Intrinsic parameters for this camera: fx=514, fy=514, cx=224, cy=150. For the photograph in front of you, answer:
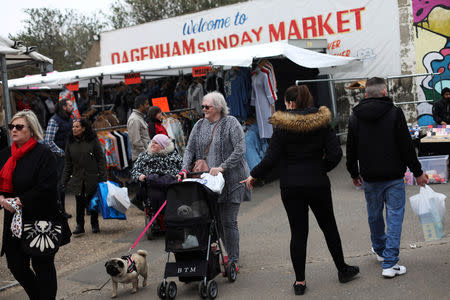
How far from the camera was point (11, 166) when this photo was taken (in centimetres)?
420

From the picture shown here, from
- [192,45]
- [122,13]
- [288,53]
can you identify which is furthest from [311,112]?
[122,13]

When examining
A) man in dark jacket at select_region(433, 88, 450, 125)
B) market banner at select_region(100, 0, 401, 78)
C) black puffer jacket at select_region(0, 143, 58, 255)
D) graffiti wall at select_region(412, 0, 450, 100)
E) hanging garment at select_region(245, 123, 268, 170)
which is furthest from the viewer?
market banner at select_region(100, 0, 401, 78)

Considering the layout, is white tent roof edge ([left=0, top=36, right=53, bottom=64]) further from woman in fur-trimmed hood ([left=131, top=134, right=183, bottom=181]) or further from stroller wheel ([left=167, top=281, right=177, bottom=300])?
stroller wheel ([left=167, top=281, right=177, bottom=300])

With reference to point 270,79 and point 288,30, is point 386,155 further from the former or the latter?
point 288,30

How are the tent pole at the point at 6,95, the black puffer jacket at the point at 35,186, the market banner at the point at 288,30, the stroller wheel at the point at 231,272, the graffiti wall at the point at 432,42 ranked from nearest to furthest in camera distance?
the black puffer jacket at the point at 35,186
the stroller wheel at the point at 231,272
the tent pole at the point at 6,95
the graffiti wall at the point at 432,42
the market banner at the point at 288,30

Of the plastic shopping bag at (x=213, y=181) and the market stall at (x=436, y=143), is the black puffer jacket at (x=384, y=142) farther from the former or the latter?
the market stall at (x=436, y=143)

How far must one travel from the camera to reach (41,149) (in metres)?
4.25

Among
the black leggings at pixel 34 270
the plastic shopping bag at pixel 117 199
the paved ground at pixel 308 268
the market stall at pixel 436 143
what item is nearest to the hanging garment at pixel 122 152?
the paved ground at pixel 308 268

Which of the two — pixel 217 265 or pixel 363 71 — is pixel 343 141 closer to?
pixel 363 71

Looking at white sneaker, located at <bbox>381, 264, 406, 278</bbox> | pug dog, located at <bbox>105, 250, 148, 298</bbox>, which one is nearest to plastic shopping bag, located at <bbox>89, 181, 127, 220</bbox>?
pug dog, located at <bbox>105, 250, 148, 298</bbox>

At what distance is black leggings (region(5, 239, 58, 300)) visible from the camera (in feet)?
13.7

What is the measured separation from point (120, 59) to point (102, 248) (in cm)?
1589

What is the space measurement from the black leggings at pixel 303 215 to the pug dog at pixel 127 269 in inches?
63.0

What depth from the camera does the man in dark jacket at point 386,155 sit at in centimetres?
454
